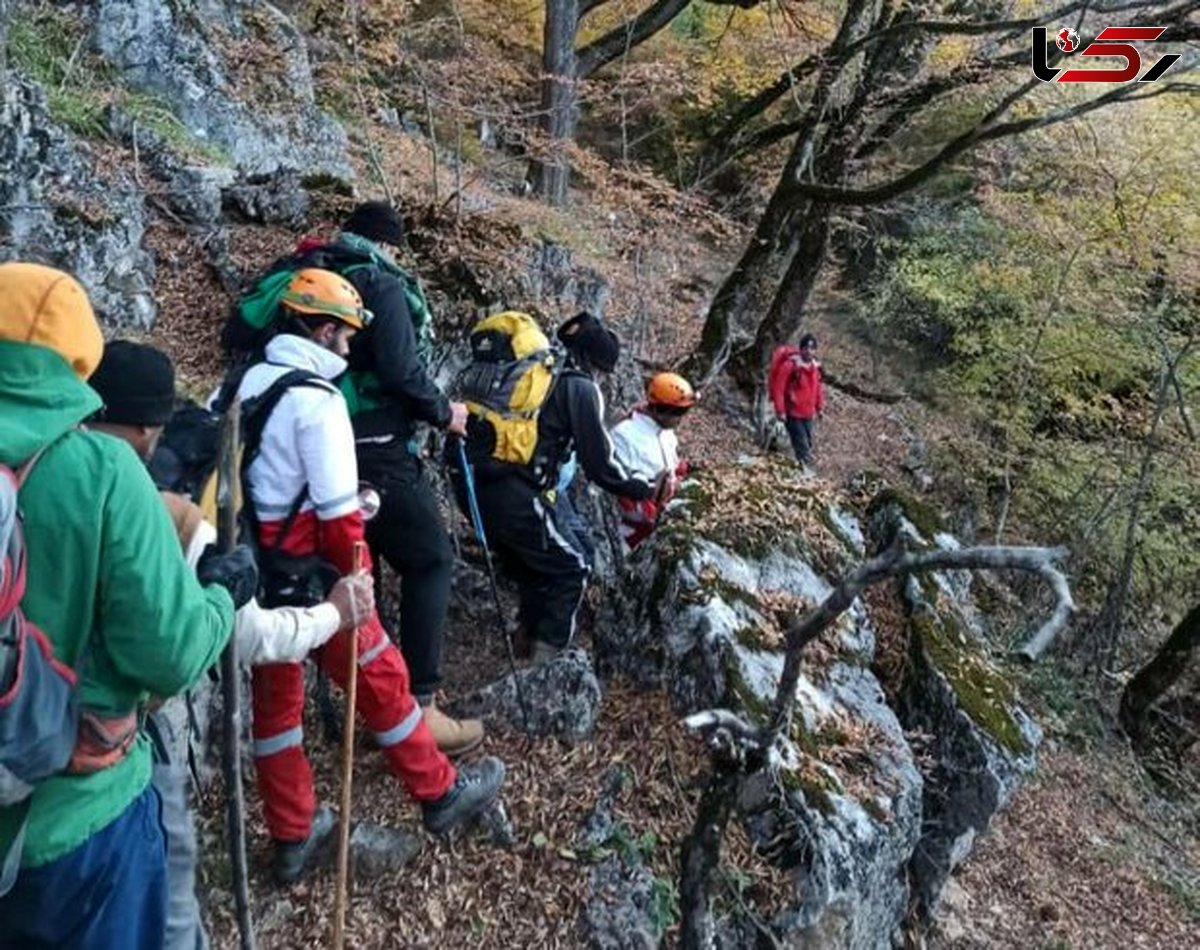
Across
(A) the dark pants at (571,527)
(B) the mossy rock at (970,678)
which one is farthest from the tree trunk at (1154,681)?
(A) the dark pants at (571,527)

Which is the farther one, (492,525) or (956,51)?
(956,51)

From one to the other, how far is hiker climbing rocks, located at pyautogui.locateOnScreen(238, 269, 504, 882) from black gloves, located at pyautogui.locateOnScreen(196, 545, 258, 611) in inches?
27.9

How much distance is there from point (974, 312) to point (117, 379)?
16082mm

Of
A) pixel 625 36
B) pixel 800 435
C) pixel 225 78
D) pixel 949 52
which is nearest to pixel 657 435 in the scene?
pixel 225 78

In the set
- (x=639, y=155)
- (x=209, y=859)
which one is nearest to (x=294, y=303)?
(x=209, y=859)

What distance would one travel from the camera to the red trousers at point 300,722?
3195mm

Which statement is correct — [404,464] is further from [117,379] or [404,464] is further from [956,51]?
[956,51]

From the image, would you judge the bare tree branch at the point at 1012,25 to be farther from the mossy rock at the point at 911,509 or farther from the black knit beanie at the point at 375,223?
the black knit beanie at the point at 375,223

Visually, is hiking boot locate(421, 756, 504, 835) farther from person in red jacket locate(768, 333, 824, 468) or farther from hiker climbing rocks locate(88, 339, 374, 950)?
person in red jacket locate(768, 333, 824, 468)

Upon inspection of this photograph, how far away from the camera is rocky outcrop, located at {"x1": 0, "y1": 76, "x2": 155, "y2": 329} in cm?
595

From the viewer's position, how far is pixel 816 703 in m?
4.65

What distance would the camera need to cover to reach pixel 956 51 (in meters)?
11.3

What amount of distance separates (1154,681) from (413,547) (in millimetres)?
9482

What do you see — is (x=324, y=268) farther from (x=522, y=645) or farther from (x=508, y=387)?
(x=522, y=645)
